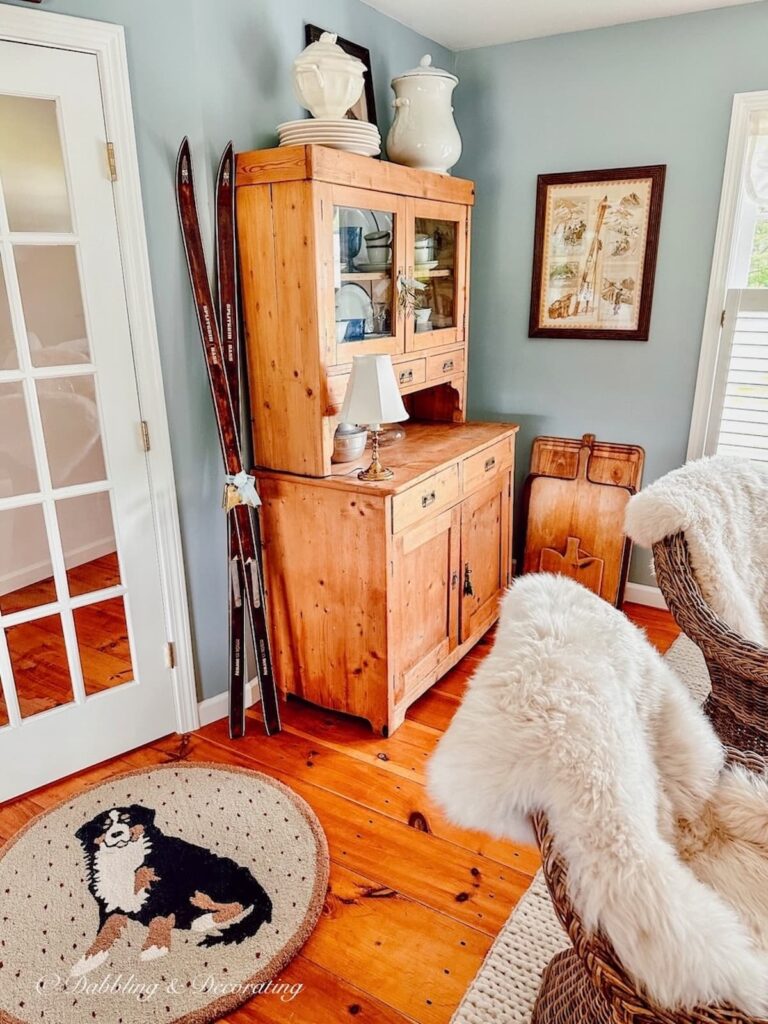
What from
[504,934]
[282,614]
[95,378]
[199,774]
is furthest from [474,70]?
[504,934]

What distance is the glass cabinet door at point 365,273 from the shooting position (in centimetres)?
221

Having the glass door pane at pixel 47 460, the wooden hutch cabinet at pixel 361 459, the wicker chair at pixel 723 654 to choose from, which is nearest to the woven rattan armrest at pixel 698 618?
the wicker chair at pixel 723 654

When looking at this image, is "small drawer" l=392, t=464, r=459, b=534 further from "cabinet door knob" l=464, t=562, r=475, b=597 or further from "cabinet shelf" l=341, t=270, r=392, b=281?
"cabinet shelf" l=341, t=270, r=392, b=281

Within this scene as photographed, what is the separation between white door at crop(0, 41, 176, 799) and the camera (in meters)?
1.86

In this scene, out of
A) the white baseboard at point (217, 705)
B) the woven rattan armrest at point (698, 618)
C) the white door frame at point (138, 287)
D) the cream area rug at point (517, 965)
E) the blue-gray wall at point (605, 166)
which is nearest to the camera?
the cream area rug at point (517, 965)

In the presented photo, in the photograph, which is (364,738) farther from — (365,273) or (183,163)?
(183,163)

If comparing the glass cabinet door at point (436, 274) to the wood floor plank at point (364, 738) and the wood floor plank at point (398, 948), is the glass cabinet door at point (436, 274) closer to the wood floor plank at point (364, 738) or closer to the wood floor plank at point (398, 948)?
the wood floor plank at point (364, 738)

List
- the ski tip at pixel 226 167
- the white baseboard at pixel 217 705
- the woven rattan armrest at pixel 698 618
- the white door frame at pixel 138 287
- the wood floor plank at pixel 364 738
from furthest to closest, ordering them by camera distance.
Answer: the white baseboard at pixel 217 705 → the wood floor plank at pixel 364 738 → the ski tip at pixel 226 167 → the white door frame at pixel 138 287 → the woven rattan armrest at pixel 698 618

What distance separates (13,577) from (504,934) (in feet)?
5.37

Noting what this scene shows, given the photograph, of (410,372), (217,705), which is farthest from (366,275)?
(217,705)

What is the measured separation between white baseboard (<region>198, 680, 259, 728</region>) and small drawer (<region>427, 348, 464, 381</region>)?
54.5 inches

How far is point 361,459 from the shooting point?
2.51 metres

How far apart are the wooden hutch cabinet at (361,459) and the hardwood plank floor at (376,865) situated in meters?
0.14

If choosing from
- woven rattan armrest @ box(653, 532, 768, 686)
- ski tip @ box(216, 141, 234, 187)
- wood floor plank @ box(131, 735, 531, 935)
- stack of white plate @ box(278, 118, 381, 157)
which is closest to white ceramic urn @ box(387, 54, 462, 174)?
stack of white plate @ box(278, 118, 381, 157)
